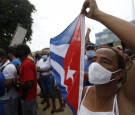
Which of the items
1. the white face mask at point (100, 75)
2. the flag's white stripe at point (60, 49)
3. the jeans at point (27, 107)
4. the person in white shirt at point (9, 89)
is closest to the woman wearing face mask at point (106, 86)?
the white face mask at point (100, 75)

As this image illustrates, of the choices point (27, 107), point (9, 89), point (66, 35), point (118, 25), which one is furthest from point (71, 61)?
point (27, 107)

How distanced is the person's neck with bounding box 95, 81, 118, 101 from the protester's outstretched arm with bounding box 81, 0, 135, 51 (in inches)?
22.0

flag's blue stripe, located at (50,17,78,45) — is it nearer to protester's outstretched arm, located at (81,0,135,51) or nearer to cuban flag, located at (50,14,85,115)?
cuban flag, located at (50,14,85,115)

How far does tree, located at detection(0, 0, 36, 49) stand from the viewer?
2994 centimetres

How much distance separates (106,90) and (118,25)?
2.02 ft

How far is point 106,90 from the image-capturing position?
221cm

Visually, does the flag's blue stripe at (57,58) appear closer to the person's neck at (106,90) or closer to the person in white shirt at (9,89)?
the person's neck at (106,90)

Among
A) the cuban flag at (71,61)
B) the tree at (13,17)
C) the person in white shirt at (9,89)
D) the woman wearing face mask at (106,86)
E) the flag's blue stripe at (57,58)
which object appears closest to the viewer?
the woman wearing face mask at (106,86)

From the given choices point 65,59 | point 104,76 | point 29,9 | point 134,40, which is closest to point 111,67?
point 104,76

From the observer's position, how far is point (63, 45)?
9.52 feet

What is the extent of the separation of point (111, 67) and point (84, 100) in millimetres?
360

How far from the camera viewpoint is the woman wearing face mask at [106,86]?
1945 millimetres

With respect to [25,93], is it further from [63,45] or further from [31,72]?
[63,45]

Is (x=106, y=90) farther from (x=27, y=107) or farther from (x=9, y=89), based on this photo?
(x=27, y=107)
